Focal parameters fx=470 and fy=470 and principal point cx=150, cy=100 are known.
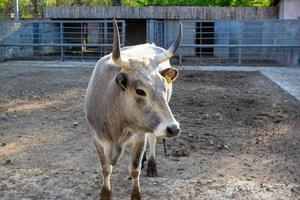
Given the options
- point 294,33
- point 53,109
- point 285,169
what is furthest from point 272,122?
point 294,33

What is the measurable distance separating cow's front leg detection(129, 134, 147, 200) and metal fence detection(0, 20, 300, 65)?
519 inches

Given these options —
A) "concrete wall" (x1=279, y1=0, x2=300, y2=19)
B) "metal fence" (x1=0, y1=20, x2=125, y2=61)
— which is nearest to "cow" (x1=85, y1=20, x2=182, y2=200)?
"metal fence" (x1=0, y1=20, x2=125, y2=61)

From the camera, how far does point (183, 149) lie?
6.70 meters

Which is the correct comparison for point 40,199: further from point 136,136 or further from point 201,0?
point 201,0

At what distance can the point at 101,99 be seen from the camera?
4.56 metres

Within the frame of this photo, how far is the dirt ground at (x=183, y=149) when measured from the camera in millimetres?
5195

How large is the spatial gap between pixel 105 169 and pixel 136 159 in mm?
353

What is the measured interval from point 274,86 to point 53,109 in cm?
605

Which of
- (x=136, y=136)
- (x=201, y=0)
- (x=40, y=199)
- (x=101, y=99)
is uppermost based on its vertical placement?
(x=201, y=0)

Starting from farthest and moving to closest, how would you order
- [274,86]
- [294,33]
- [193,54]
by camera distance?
[193,54], [294,33], [274,86]

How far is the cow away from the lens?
377 cm

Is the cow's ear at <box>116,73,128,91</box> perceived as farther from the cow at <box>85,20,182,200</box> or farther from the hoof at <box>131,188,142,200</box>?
the hoof at <box>131,188,142,200</box>

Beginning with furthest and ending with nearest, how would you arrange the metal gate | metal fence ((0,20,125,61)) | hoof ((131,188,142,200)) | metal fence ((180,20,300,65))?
metal fence ((0,20,125,61)), metal fence ((180,20,300,65)), the metal gate, hoof ((131,188,142,200))

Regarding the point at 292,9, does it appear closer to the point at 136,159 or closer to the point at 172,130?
the point at 136,159
